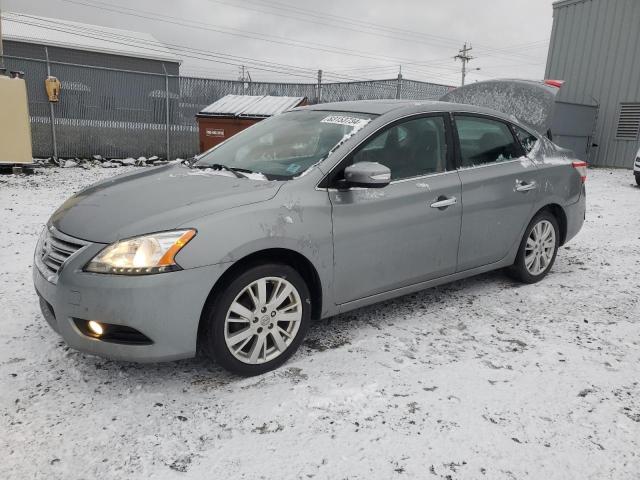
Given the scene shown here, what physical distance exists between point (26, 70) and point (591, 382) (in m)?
12.5

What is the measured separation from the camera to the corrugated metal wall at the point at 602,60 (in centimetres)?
1435

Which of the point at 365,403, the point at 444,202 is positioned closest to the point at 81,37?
the point at 444,202

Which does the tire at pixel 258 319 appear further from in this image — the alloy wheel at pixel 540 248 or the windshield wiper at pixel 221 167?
the alloy wheel at pixel 540 248

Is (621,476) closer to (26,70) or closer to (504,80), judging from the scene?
(504,80)

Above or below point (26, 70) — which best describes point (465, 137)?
below

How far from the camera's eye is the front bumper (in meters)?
2.43

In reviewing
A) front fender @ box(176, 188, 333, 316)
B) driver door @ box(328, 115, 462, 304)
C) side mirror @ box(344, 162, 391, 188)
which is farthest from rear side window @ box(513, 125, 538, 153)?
front fender @ box(176, 188, 333, 316)

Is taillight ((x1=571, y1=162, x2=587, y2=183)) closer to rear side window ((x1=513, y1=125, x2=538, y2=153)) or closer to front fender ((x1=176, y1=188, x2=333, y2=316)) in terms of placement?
rear side window ((x1=513, y1=125, x2=538, y2=153))

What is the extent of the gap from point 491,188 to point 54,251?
2.93 metres

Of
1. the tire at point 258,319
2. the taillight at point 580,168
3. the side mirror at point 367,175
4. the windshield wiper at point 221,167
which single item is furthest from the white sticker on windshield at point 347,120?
the taillight at point 580,168

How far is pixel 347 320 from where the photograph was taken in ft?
12.0

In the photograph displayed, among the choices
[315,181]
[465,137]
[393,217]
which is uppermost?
[465,137]

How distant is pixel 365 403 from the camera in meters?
2.62

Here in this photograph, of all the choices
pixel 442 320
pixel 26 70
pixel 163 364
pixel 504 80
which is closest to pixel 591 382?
pixel 442 320
